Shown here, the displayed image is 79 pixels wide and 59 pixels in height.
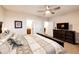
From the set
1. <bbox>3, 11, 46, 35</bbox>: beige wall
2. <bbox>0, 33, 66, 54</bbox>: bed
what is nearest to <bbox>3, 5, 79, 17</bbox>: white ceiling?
<bbox>3, 11, 46, 35</bbox>: beige wall

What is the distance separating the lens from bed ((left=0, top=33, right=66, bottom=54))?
135cm

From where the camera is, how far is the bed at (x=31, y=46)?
1354mm

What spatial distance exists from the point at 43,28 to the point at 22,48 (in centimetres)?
45

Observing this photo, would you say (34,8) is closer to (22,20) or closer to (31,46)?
(22,20)

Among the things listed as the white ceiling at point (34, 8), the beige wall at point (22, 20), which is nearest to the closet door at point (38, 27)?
the beige wall at point (22, 20)

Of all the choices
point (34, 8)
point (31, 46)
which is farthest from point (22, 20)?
point (31, 46)

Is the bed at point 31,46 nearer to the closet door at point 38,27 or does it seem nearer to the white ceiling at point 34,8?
the closet door at point 38,27

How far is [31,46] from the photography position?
153 cm

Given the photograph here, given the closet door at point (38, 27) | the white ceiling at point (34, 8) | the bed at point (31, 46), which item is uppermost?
the white ceiling at point (34, 8)

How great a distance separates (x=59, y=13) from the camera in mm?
1631

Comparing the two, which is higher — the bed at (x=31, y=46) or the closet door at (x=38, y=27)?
the closet door at (x=38, y=27)

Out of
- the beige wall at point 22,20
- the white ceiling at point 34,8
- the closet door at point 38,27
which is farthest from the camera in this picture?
the closet door at point 38,27
